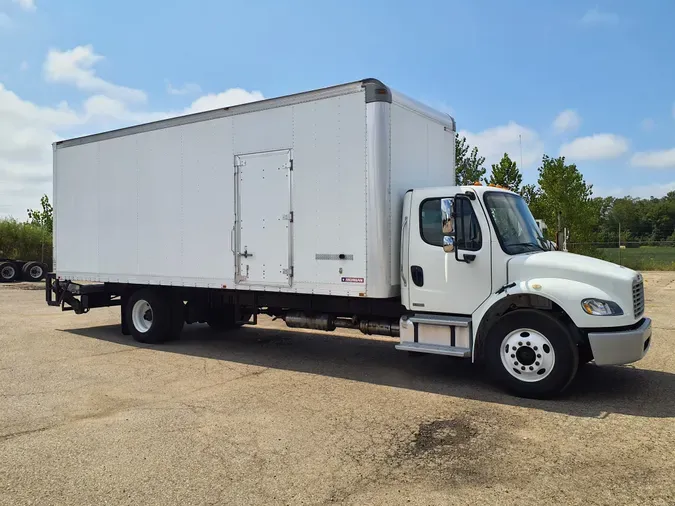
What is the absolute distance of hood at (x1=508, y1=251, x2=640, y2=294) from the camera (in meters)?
6.27

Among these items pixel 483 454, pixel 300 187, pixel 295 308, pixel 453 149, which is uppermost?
pixel 453 149

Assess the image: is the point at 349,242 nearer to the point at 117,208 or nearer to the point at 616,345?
the point at 616,345

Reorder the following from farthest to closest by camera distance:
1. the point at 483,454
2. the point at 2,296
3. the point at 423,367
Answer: the point at 2,296 → the point at 423,367 → the point at 483,454

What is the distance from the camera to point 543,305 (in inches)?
257

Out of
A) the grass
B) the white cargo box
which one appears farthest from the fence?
the white cargo box

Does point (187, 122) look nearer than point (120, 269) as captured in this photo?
Yes

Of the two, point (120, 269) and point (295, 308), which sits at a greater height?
point (120, 269)

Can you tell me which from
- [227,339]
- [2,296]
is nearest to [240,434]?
[227,339]

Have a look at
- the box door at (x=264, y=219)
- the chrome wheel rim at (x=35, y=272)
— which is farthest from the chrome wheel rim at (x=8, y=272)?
the box door at (x=264, y=219)

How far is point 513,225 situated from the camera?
721 cm

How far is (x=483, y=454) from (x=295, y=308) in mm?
4469

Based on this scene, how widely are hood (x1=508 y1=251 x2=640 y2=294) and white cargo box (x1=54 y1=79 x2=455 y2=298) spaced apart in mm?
1626

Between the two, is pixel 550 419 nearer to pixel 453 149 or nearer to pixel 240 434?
pixel 240 434

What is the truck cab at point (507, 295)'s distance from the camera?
6.23m
